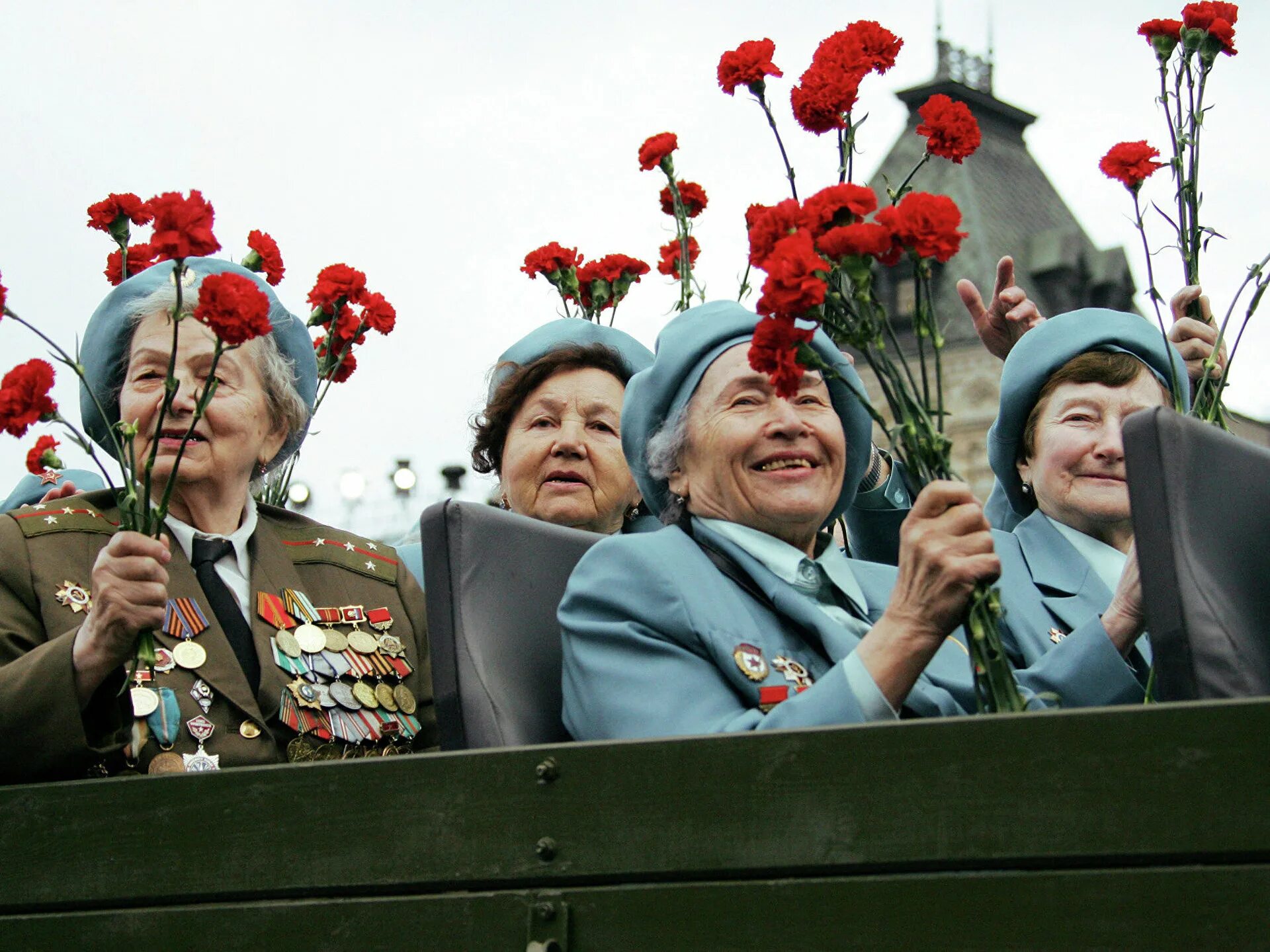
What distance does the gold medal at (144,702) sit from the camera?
3.25 metres

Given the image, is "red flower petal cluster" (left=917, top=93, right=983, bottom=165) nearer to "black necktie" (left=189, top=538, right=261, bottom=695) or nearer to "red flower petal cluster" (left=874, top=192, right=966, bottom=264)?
"red flower petal cluster" (left=874, top=192, right=966, bottom=264)

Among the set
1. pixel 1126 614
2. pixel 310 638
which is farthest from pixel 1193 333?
pixel 310 638

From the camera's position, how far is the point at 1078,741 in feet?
6.79

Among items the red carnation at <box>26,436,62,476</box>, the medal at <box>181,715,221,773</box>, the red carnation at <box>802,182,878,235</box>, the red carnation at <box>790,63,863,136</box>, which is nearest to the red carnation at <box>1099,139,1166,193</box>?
the red carnation at <box>790,63,863,136</box>

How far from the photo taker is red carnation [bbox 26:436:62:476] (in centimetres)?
470

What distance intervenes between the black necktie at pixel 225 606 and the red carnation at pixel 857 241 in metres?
1.60

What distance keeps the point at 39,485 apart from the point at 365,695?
2442mm

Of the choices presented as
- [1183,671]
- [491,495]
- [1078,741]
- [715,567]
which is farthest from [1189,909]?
[491,495]

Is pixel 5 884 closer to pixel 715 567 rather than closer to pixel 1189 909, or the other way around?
pixel 715 567

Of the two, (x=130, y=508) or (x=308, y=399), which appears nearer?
(x=130, y=508)

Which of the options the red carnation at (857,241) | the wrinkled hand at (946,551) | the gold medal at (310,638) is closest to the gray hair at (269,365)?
the gold medal at (310,638)

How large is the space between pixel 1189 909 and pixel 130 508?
1.77m

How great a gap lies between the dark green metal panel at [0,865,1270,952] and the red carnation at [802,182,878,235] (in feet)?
3.13

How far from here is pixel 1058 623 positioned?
148 inches
